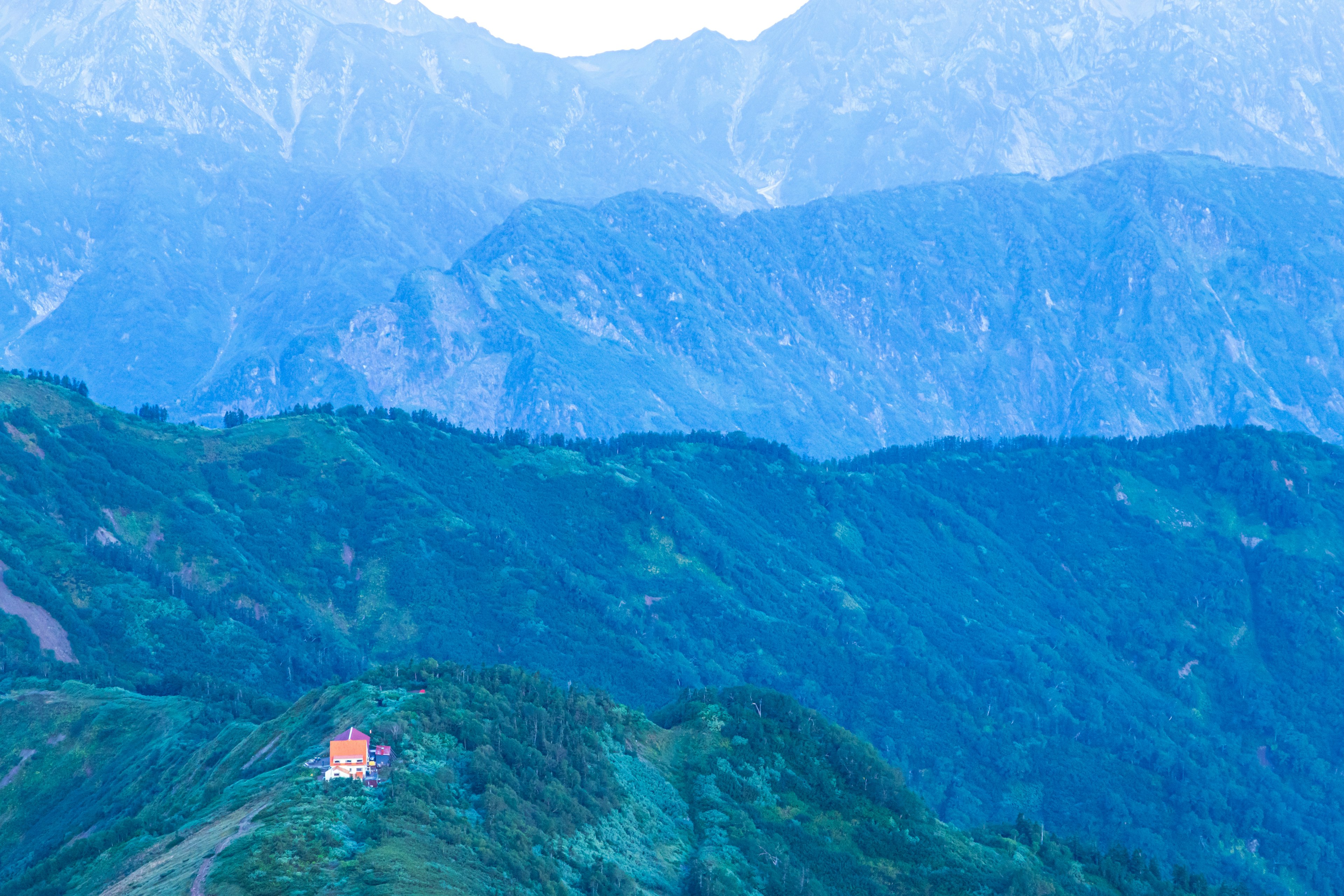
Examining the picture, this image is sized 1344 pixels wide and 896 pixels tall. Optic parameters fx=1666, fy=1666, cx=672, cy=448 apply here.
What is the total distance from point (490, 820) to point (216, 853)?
27992mm

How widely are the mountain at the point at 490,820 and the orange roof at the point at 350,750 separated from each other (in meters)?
3.11

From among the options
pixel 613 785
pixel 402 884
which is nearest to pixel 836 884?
pixel 613 785

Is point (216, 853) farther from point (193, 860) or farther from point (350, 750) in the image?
point (350, 750)

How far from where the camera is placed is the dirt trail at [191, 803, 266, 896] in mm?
127188

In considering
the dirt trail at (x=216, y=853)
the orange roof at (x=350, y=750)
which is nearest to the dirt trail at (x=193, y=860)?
the dirt trail at (x=216, y=853)

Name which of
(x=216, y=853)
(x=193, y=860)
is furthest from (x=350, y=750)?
(x=193, y=860)

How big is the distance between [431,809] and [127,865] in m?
27.2

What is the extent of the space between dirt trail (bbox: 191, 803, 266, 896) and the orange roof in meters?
8.81

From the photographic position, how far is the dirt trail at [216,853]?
12719cm

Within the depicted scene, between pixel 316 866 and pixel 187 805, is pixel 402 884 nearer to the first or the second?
pixel 316 866

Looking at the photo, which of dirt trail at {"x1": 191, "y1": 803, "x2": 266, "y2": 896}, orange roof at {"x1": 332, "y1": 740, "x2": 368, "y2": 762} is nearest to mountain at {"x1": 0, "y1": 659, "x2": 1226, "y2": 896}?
dirt trail at {"x1": 191, "y1": 803, "x2": 266, "y2": 896}

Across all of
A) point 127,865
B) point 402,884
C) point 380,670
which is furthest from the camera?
point 380,670

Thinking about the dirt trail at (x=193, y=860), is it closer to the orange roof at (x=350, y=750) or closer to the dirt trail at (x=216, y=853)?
the dirt trail at (x=216, y=853)

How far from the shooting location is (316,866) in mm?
132250
